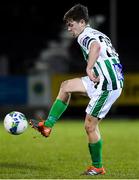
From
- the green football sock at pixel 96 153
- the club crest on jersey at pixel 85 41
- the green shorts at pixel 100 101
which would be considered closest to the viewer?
the club crest on jersey at pixel 85 41

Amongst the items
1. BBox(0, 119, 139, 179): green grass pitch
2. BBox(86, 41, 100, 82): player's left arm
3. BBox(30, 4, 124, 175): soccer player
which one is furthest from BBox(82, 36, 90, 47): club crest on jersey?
BBox(0, 119, 139, 179): green grass pitch

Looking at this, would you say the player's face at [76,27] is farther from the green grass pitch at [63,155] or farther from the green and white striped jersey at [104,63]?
the green grass pitch at [63,155]

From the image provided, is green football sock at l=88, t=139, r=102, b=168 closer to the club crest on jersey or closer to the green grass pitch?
the green grass pitch

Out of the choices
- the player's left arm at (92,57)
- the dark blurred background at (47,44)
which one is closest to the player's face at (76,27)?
the player's left arm at (92,57)

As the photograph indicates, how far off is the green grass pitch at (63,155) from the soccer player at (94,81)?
47 cm

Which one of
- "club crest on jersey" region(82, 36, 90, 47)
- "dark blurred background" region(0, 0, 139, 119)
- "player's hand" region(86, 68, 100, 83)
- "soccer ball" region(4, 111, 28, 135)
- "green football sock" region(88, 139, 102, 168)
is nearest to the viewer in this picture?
"player's hand" region(86, 68, 100, 83)

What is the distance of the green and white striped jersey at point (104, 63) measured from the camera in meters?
8.52

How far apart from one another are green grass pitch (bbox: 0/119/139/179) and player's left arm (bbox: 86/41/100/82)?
44.7 inches

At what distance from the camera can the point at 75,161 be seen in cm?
1012

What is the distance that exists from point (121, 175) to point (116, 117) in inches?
536

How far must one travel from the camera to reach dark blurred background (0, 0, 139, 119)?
69.2 feet

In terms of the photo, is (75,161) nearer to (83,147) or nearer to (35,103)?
(83,147)

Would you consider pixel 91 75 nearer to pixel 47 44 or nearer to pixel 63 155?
pixel 63 155

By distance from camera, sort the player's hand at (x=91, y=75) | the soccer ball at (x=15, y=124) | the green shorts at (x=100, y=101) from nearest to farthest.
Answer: the player's hand at (x=91, y=75), the green shorts at (x=100, y=101), the soccer ball at (x=15, y=124)
